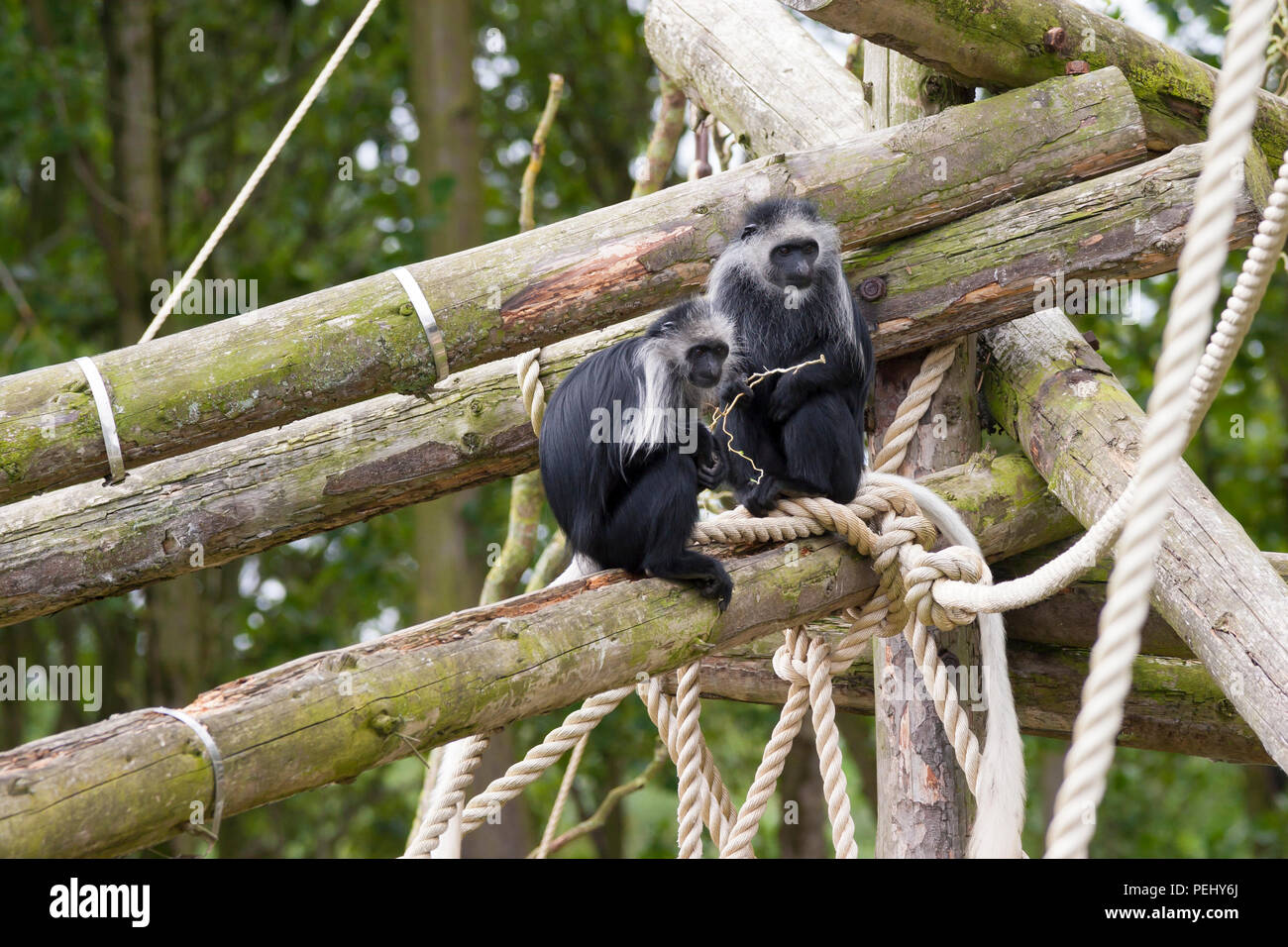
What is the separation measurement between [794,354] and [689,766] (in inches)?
55.2

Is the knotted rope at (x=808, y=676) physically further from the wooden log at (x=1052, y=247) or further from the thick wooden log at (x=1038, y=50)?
the thick wooden log at (x=1038, y=50)

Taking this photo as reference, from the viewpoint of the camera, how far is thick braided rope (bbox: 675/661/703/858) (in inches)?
133

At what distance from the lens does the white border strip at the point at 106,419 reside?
2.58 metres

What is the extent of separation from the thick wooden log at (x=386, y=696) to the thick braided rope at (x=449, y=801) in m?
0.39

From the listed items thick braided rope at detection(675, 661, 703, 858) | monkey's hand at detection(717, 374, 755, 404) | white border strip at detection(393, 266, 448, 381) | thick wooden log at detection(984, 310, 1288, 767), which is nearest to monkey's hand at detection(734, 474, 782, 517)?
monkey's hand at detection(717, 374, 755, 404)

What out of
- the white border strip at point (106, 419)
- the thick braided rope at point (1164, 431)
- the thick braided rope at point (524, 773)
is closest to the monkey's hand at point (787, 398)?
the thick braided rope at point (524, 773)

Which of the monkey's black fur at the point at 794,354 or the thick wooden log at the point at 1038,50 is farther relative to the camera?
the monkey's black fur at the point at 794,354

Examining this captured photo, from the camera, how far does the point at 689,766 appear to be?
11.0ft

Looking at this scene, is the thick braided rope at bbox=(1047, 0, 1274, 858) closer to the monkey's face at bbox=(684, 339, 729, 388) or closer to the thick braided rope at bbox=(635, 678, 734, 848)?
the monkey's face at bbox=(684, 339, 729, 388)

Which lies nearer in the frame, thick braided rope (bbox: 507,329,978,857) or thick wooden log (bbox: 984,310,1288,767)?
thick wooden log (bbox: 984,310,1288,767)

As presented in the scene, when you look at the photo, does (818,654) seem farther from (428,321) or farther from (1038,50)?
(1038,50)

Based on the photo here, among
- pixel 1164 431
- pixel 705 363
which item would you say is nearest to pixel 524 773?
pixel 705 363

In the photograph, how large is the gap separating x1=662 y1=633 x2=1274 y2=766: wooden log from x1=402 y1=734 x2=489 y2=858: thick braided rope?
1121 mm
